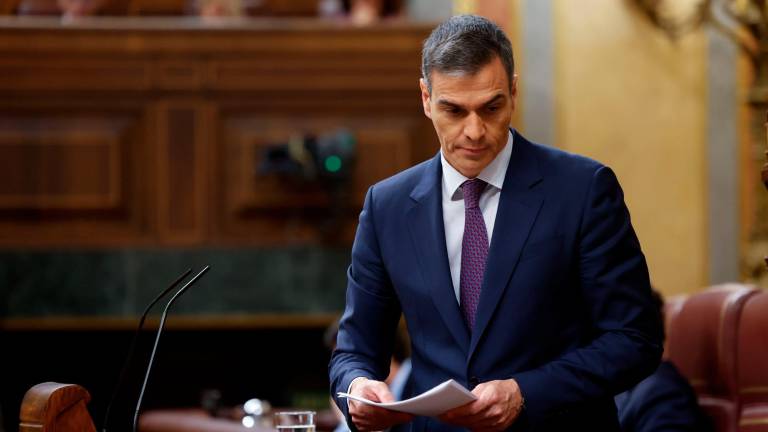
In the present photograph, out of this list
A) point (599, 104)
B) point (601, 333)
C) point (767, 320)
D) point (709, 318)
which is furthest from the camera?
point (599, 104)

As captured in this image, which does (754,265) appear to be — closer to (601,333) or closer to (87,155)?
(87,155)

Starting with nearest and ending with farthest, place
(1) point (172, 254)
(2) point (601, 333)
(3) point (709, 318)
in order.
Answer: (2) point (601, 333) < (3) point (709, 318) < (1) point (172, 254)

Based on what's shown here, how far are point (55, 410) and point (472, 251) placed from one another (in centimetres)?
69

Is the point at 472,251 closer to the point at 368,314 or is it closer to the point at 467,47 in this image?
the point at 368,314

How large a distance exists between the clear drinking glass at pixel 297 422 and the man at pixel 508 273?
0.20 feet

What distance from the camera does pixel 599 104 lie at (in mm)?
5859

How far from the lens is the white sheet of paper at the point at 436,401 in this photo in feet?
5.66

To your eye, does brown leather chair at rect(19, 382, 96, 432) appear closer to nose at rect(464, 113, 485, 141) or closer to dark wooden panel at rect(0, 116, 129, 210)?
nose at rect(464, 113, 485, 141)

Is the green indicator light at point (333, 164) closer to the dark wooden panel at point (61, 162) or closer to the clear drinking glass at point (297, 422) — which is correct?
the dark wooden panel at point (61, 162)

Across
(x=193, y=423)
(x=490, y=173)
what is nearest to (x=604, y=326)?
(x=490, y=173)

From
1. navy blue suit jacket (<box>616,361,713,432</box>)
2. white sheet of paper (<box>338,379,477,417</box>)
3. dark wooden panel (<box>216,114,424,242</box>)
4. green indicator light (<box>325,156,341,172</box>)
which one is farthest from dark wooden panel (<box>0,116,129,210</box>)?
white sheet of paper (<box>338,379,477,417</box>)

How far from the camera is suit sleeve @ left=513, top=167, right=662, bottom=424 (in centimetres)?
191

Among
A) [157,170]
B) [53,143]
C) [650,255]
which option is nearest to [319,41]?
[157,170]

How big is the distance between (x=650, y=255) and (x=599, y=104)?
0.74 meters
